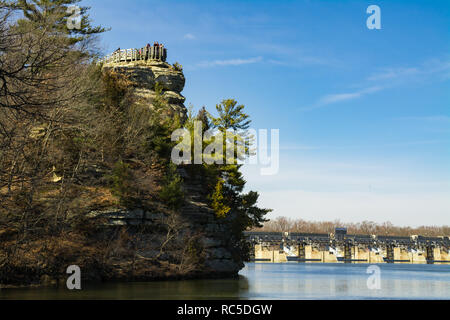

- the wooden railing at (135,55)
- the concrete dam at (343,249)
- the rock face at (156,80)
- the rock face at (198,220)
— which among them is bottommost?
the concrete dam at (343,249)

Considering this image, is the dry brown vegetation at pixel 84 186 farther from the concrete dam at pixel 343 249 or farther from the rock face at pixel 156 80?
the concrete dam at pixel 343 249

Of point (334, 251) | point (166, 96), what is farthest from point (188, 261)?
point (334, 251)

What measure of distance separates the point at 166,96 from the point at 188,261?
25.0 meters

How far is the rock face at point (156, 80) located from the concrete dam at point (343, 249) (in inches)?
2114

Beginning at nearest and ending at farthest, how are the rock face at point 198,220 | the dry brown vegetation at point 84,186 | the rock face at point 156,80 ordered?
the dry brown vegetation at point 84,186 → the rock face at point 198,220 → the rock face at point 156,80

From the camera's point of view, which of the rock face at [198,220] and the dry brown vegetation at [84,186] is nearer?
the dry brown vegetation at [84,186]

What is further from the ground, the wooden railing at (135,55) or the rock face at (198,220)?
the wooden railing at (135,55)

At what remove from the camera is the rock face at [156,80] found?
182 feet

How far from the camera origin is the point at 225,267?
43188mm

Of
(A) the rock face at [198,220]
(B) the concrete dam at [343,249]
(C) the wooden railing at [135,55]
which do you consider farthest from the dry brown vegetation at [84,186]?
(B) the concrete dam at [343,249]

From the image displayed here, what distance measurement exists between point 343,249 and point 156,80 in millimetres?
84791

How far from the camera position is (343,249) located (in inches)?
4929

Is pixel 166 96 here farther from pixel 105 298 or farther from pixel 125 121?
pixel 105 298

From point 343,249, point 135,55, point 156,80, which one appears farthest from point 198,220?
point 343,249
